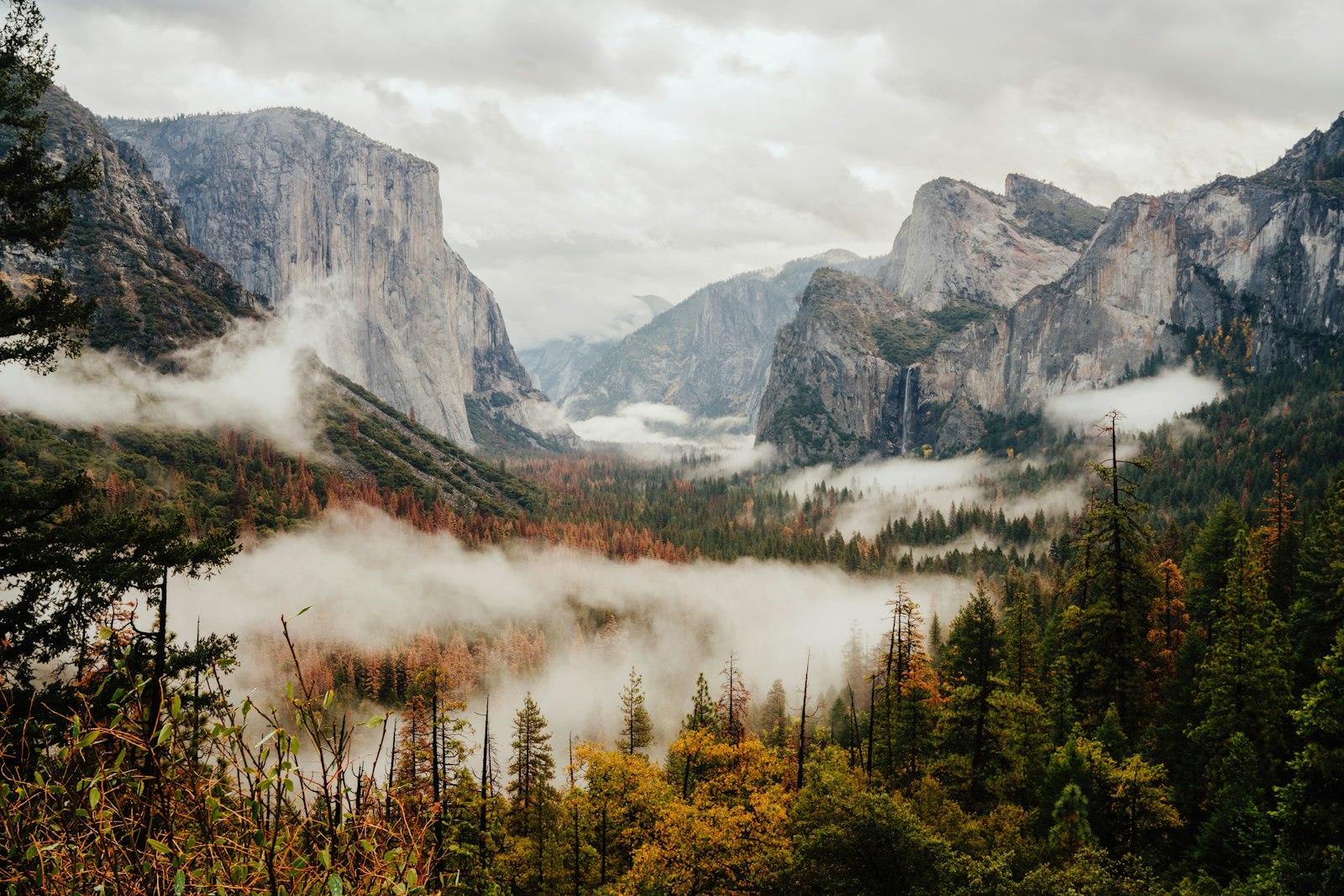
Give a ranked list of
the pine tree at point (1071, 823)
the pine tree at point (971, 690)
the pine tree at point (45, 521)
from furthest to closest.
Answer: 1. the pine tree at point (971, 690)
2. the pine tree at point (1071, 823)
3. the pine tree at point (45, 521)

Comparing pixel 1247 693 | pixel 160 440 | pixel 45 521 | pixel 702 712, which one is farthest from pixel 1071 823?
pixel 160 440

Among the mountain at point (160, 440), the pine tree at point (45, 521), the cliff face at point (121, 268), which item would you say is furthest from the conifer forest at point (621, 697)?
the cliff face at point (121, 268)

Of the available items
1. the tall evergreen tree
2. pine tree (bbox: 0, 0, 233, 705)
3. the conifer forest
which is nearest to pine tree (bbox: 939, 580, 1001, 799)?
the conifer forest

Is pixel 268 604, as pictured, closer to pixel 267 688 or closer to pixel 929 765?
pixel 267 688

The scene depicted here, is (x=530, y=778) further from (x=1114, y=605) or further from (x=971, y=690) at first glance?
(x=1114, y=605)

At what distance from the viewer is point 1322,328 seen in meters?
199

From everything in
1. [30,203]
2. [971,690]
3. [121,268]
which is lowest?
[971,690]

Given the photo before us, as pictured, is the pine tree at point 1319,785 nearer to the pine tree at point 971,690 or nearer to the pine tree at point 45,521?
the pine tree at point 971,690

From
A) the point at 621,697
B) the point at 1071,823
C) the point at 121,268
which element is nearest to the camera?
the point at 1071,823

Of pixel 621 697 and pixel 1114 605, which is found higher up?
pixel 1114 605

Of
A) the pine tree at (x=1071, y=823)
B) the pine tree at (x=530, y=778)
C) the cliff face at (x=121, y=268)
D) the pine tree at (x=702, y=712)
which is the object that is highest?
the cliff face at (x=121, y=268)

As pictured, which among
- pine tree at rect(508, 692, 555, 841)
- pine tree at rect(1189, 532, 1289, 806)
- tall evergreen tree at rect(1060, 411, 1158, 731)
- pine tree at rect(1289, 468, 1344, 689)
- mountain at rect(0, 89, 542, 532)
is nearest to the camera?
pine tree at rect(1189, 532, 1289, 806)

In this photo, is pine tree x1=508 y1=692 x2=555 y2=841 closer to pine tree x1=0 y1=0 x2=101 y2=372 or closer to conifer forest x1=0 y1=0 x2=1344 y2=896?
conifer forest x1=0 y1=0 x2=1344 y2=896

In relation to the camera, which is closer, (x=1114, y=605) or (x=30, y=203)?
(x=30, y=203)
